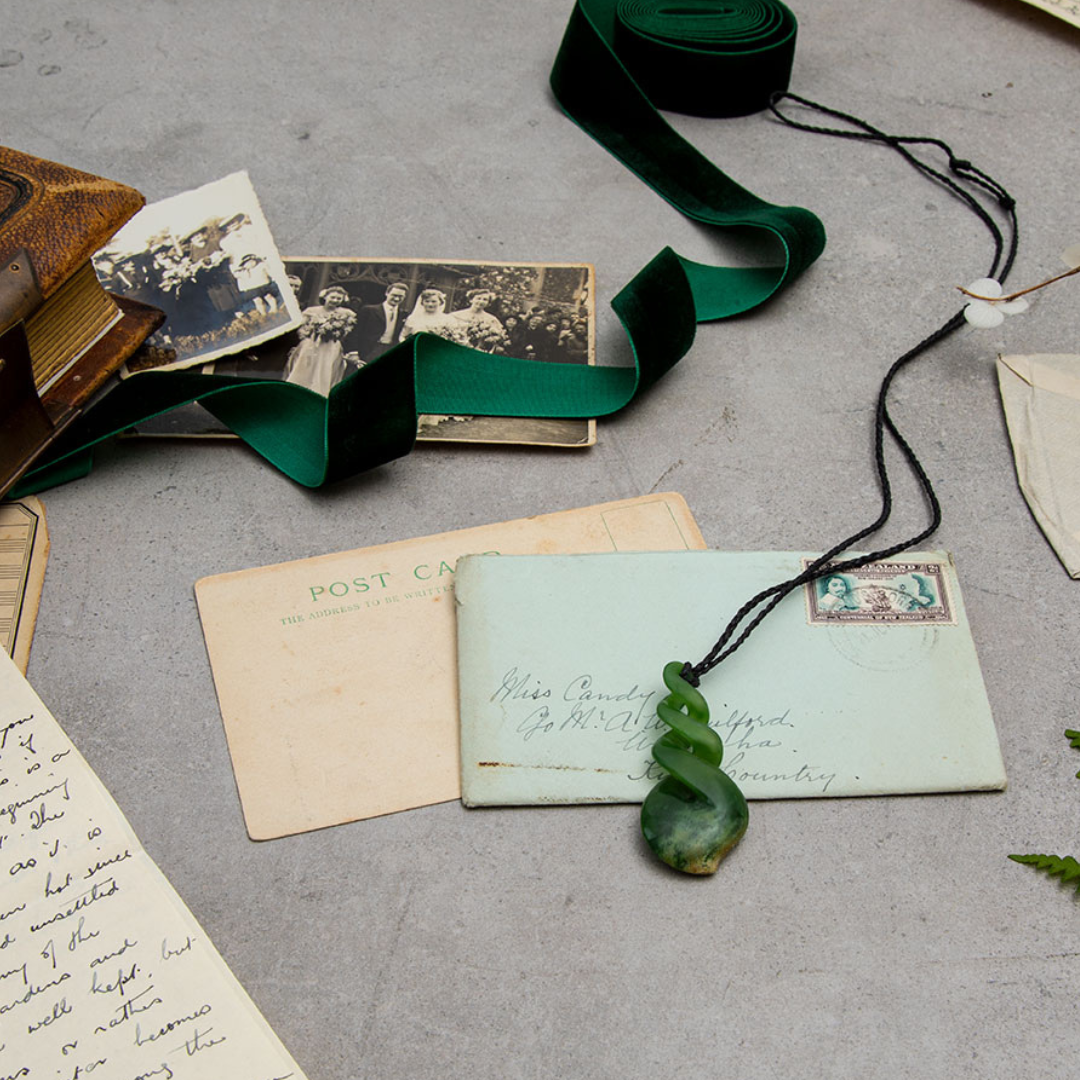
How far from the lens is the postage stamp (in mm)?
902

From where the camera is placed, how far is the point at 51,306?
97cm

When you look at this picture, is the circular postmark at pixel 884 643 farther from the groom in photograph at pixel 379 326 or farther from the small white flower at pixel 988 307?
the groom in photograph at pixel 379 326

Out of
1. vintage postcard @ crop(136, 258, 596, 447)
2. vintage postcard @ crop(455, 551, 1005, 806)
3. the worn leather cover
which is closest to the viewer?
vintage postcard @ crop(455, 551, 1005, 806)

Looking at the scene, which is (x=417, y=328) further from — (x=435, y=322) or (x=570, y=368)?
(x=570, y=368)

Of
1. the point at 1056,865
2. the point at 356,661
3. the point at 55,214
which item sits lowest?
the point at 1056,865

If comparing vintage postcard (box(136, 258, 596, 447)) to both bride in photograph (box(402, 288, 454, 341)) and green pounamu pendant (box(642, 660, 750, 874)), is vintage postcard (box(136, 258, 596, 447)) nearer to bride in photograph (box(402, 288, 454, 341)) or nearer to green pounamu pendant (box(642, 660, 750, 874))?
bride in photograph (box(402, 288, 454, 341))

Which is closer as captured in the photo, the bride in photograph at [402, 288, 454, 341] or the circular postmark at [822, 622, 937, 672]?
the circular postmark at [822, 622, 937, 672]

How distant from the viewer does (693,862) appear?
2.49 ft

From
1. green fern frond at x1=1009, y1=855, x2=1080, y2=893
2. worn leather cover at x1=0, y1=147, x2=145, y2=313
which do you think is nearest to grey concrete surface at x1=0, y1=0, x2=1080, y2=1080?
green fern frond at x1=1009, y1=855, x2=1080, y2=893

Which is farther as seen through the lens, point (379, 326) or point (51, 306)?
point (379, 326)

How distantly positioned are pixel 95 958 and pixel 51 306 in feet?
1.85

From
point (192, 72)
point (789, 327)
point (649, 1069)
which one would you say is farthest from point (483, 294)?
point (649, 1069)

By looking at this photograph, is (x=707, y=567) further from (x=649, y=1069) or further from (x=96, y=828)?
(x=96, y=828)

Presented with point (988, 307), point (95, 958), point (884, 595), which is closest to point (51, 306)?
point (95, 958)
